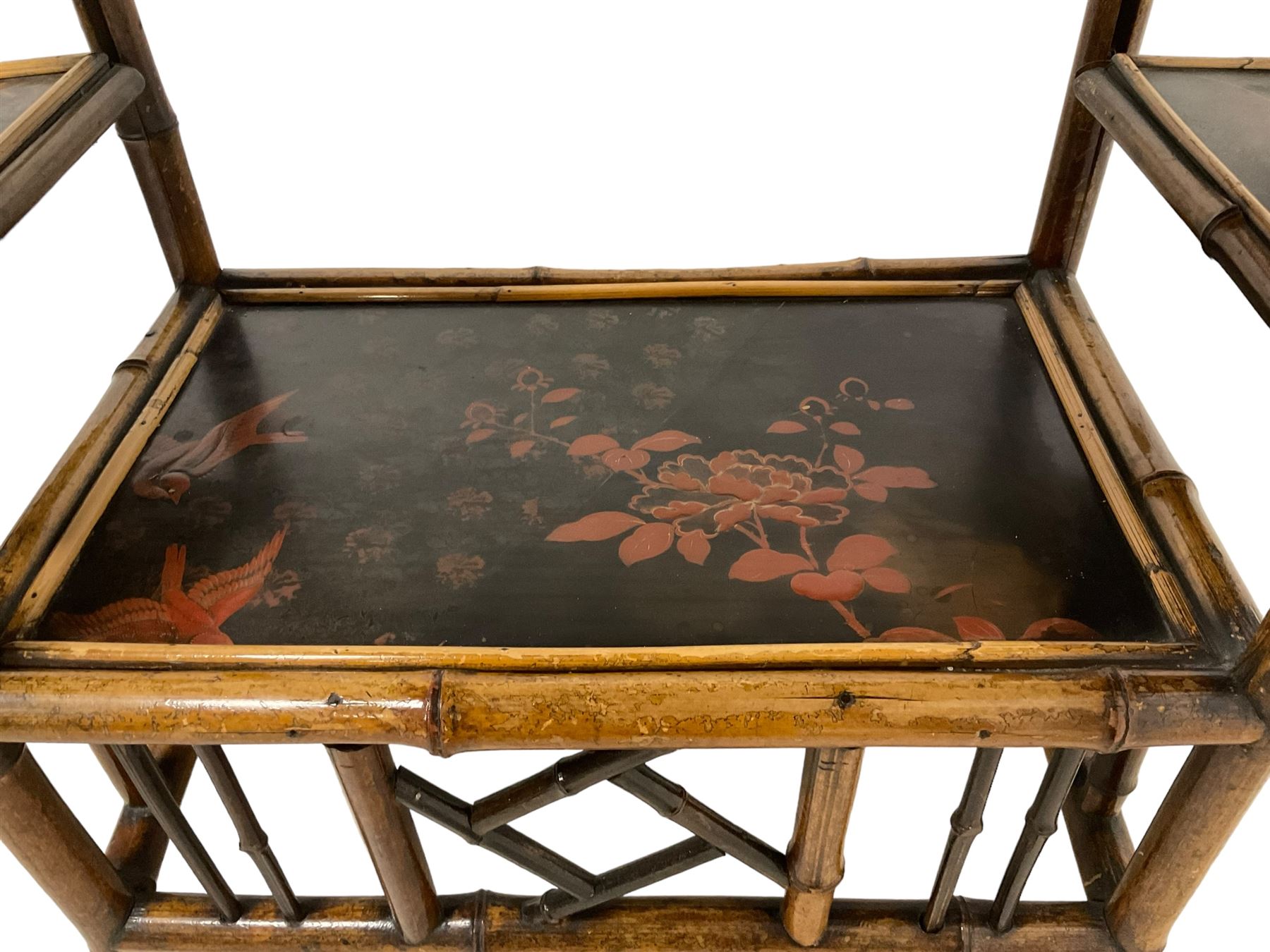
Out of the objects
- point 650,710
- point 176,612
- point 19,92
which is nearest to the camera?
point 650,710

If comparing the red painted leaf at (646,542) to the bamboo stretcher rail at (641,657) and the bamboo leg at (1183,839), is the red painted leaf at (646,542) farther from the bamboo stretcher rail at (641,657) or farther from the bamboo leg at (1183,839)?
the bamboo leg at (1183,839)

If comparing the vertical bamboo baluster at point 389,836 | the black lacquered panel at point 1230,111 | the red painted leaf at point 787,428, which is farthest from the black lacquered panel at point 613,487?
the black lacquered panel at point 1230,111

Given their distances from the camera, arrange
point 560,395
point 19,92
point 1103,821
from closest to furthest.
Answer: point 19,92, point 560,395, point 1103,821

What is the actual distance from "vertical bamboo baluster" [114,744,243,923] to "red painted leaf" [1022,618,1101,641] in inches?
29.0

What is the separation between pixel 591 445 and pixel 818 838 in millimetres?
414

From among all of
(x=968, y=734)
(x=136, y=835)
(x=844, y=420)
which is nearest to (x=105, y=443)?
(x=136, y=835)

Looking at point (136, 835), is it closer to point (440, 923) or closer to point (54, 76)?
point (440, 923)

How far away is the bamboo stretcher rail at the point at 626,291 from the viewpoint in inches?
55.6

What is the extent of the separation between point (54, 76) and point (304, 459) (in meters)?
0.42

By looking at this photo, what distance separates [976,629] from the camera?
1021 millimetres

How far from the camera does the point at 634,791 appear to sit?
1144 millimetres

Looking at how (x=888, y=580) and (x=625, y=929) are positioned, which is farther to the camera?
(x=625, y=929)

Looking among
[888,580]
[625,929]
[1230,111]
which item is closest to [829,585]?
[888,580]

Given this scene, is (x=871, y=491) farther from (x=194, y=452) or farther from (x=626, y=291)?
(x=194, y=452)
